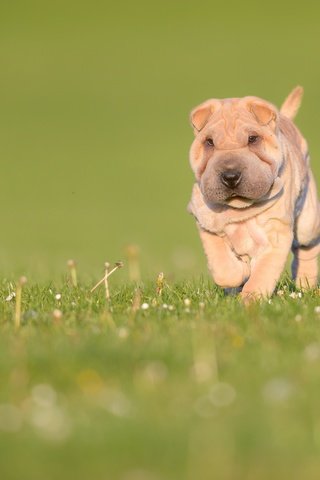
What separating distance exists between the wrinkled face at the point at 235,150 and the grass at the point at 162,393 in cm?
82

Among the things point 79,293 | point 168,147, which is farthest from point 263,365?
point 168,147

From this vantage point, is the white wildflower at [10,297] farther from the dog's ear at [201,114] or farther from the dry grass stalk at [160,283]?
the dog's ear at [201,114]

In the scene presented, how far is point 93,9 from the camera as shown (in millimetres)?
47438

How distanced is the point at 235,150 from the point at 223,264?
0.91 m

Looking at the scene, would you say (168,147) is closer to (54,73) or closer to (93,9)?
(54,73)

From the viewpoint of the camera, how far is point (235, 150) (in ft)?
24.4

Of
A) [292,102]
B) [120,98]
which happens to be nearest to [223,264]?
[292,102]

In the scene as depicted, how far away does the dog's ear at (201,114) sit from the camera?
25.6ft

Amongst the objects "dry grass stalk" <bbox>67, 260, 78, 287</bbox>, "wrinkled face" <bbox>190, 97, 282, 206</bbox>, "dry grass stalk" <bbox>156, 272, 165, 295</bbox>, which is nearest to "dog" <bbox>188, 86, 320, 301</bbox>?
"wrinkled face" <bbox>190, 97, 282, 206</bbox>

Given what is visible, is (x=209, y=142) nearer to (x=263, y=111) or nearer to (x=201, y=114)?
(x=201, y=114)

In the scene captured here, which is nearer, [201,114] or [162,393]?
[162,393]

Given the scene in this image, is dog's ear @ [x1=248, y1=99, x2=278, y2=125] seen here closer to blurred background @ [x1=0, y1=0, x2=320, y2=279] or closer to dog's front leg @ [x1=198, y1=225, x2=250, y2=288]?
dog's front leg @ [x1=198, y1=225, x2=250, y2=288]

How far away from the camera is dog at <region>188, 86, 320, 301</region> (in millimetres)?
7422

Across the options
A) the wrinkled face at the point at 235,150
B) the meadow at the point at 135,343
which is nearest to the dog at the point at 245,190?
the wrinkled face at the point at 235,150
